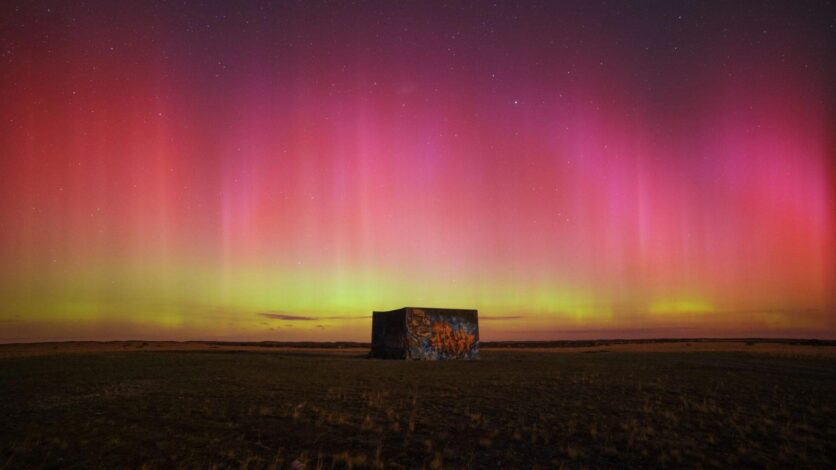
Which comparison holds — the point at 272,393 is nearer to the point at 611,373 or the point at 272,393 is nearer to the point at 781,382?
the point at 611,373

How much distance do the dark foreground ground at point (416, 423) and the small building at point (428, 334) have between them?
1610 centimetres

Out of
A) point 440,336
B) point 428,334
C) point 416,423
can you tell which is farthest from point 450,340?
point 416,423

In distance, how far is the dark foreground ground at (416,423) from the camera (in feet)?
30.4

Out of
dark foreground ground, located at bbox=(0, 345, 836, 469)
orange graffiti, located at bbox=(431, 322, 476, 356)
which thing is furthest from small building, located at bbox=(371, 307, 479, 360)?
dark foreground ground, located at bbox=(0, 345, 836, 469)

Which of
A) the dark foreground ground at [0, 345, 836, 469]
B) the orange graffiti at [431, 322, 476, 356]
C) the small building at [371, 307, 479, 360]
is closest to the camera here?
the dark foreground ground at [0, 345, 836, 469]

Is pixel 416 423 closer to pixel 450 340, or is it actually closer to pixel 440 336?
pixel 440 336

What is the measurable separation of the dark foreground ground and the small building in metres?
16.1

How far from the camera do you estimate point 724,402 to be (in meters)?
15.9

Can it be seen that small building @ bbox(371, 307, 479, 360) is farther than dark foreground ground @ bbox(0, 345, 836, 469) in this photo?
Yes

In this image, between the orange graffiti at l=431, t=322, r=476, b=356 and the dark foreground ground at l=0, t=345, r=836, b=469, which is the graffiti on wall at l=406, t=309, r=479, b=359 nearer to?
the orange graffiti at l=431, t=322, r=476, b=356

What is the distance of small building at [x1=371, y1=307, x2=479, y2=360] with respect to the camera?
1497 inches

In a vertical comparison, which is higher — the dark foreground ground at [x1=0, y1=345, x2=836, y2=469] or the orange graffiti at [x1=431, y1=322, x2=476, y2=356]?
the orange graffiti at [x1=431, y1=322, x2=476, y2=356]

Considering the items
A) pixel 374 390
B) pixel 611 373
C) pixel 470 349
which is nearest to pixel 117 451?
pixel 374 390

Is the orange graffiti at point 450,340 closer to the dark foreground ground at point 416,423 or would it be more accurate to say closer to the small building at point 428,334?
the small building at point 428,334
